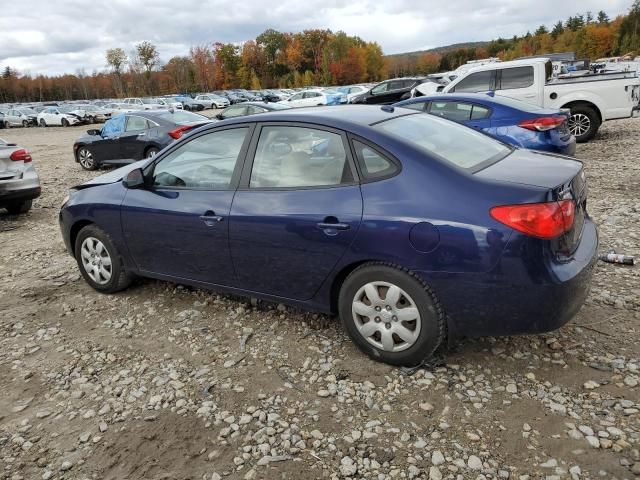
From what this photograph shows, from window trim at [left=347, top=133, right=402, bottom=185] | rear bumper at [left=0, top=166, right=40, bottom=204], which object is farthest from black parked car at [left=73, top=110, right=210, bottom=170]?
window trim at [left=347, top=133, right=402, bottom=185]

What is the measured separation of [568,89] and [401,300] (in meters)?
9.81

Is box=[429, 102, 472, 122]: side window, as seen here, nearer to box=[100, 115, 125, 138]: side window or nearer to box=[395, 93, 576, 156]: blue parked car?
box=[395, 93, 576, 156]: blue parked car

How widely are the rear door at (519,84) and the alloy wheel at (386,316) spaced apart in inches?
377

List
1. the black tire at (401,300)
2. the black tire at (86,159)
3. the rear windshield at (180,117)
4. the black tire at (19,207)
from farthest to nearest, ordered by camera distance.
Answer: the black tire at (86,159) → the rear windshield at (180,117) → the black tire at (19,207) → the black tire at (401,300)

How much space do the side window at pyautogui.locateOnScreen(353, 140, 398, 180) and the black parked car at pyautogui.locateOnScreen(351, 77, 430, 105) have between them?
18.2m

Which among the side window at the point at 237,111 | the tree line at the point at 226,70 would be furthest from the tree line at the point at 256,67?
the side window at the point at 237,111

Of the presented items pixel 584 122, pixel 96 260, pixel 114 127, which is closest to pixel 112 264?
pixel 96 260

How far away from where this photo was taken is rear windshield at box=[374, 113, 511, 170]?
10.4 ft

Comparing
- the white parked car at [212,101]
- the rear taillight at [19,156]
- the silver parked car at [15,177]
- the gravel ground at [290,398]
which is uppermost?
the white parked car at [212,101]

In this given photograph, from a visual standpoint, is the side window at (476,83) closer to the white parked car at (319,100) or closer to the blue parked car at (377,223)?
the blue parked car at (377,223)

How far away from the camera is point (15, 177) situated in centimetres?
768

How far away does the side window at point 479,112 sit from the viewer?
7906mm

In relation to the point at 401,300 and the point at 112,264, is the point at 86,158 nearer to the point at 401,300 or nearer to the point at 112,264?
the point at 112,264

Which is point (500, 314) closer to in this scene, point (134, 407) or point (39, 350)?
point (134, 407)
